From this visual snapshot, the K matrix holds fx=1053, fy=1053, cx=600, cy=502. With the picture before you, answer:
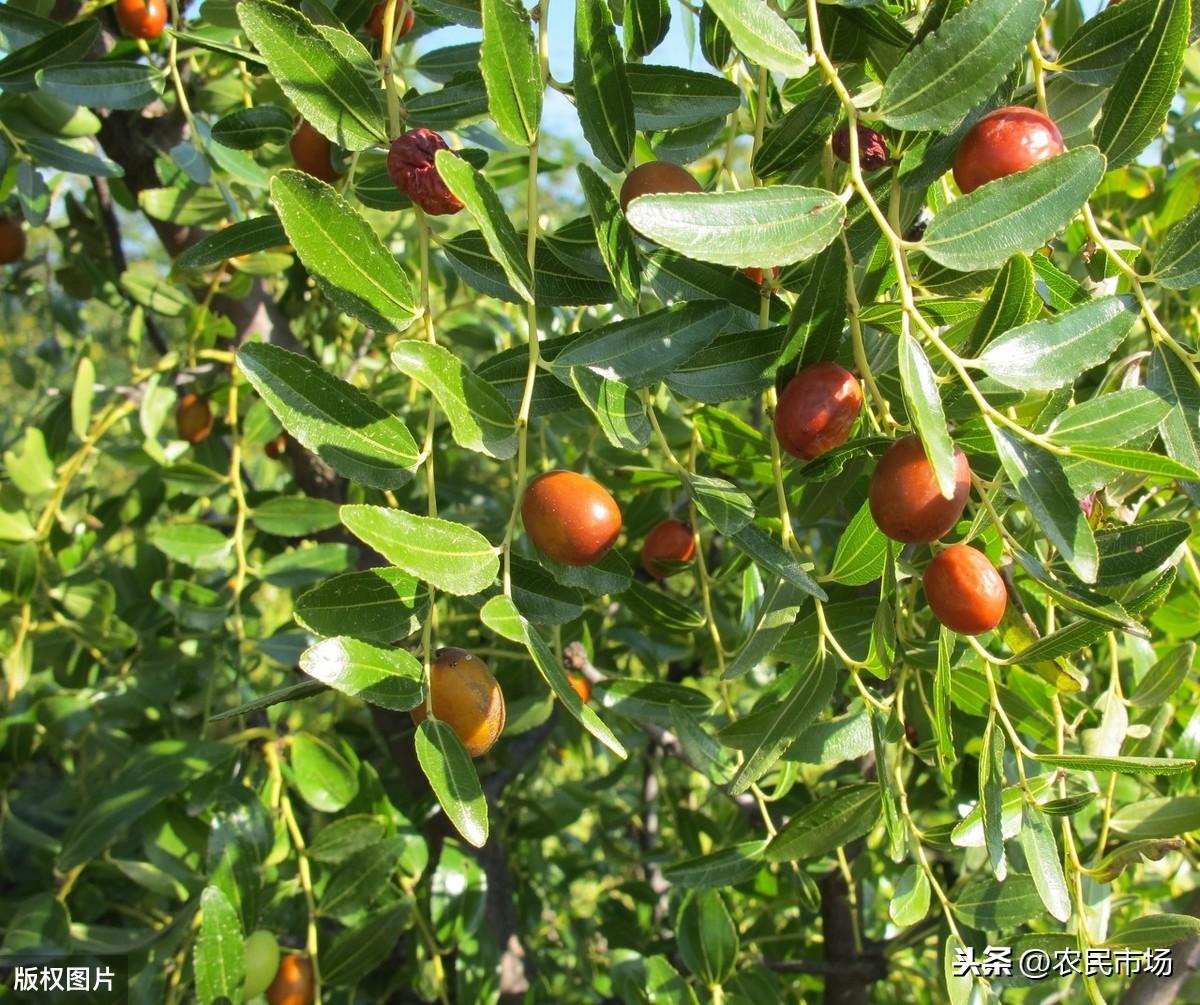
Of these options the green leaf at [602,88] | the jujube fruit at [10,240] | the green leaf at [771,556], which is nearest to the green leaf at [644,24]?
the green leaf at [602,88]

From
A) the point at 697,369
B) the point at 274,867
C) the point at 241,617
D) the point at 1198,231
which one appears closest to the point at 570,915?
the point at 274,867

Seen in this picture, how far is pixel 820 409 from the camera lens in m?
0.78

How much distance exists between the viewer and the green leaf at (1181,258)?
83 centimetres

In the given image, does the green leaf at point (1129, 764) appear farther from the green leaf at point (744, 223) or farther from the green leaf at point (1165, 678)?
the green leaf at point (744, 223)

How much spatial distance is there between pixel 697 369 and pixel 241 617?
1046 mm

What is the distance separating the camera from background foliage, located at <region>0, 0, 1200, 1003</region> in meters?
0.72

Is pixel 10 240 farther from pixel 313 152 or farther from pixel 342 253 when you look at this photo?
pixel 342 253

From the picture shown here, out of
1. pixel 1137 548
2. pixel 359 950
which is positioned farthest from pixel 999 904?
pixel 359 950

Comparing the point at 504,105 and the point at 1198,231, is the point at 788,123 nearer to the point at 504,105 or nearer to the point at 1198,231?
the point at 504,105

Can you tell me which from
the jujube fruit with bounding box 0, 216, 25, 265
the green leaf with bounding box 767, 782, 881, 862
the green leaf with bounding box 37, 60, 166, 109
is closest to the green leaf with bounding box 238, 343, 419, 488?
the green leaf with bounding box 767, 782, 881, 862

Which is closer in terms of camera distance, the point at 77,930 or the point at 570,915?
the point at 77,930

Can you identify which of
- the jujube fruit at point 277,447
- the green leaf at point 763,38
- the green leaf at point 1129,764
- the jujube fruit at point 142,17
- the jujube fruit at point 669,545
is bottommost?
the jujube fruit at point 277,447

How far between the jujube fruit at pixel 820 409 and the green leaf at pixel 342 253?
0.29 meters

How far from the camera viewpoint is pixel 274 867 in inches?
58.7
